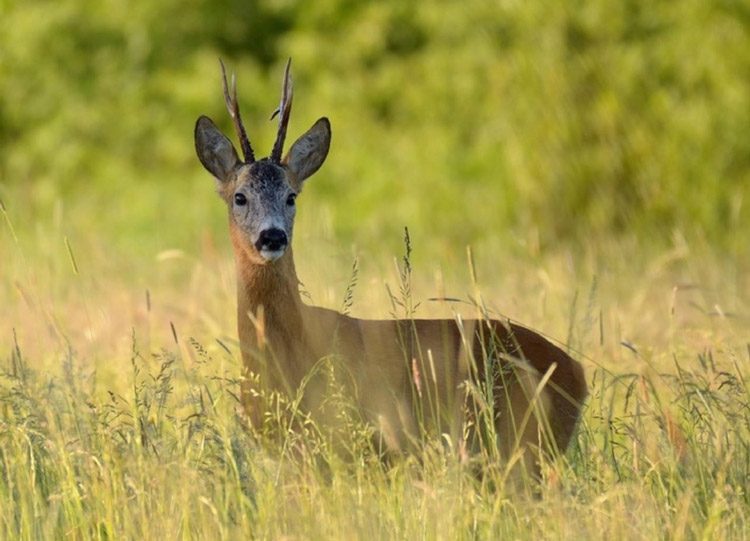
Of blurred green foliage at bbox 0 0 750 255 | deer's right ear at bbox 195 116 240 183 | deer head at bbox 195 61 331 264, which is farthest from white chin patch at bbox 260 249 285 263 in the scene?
blurred green foliage at bbox 0 0 750 255

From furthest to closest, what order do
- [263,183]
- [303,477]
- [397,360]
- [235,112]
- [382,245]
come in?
[382,245] → [263,183] → [235,112] → [397,360] → [303,477]

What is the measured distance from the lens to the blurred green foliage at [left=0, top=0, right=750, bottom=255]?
16.7m

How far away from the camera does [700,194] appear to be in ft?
53.8

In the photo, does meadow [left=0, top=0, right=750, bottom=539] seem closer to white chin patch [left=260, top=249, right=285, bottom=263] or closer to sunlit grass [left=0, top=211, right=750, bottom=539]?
sunlit grass [left=0, top=211, right=750, bottom=539]

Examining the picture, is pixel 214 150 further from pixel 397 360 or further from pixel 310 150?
pixel 397 360

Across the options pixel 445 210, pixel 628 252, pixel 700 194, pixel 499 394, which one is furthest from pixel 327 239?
pixel 445 210

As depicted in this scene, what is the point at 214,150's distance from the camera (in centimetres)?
670

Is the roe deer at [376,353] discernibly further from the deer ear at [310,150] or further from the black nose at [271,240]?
the deer ear at [310,150]

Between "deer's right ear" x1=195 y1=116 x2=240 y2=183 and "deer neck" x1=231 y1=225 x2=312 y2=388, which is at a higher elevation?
"deer's right ear" x1=195 y1=116 x2=240 y2=183

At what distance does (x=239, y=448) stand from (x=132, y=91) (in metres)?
18.0

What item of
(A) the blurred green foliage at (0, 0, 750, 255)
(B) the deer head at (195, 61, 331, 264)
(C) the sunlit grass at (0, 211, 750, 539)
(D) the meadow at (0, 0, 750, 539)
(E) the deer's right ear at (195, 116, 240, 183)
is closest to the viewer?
(C) the sunlit grass at (0, 211, 750, 539)

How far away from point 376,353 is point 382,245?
9931 mm

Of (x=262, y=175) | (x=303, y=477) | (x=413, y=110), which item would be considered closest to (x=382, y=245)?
(x=413, y=110)

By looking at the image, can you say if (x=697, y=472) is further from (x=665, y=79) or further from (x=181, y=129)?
(x=181, y=129)
